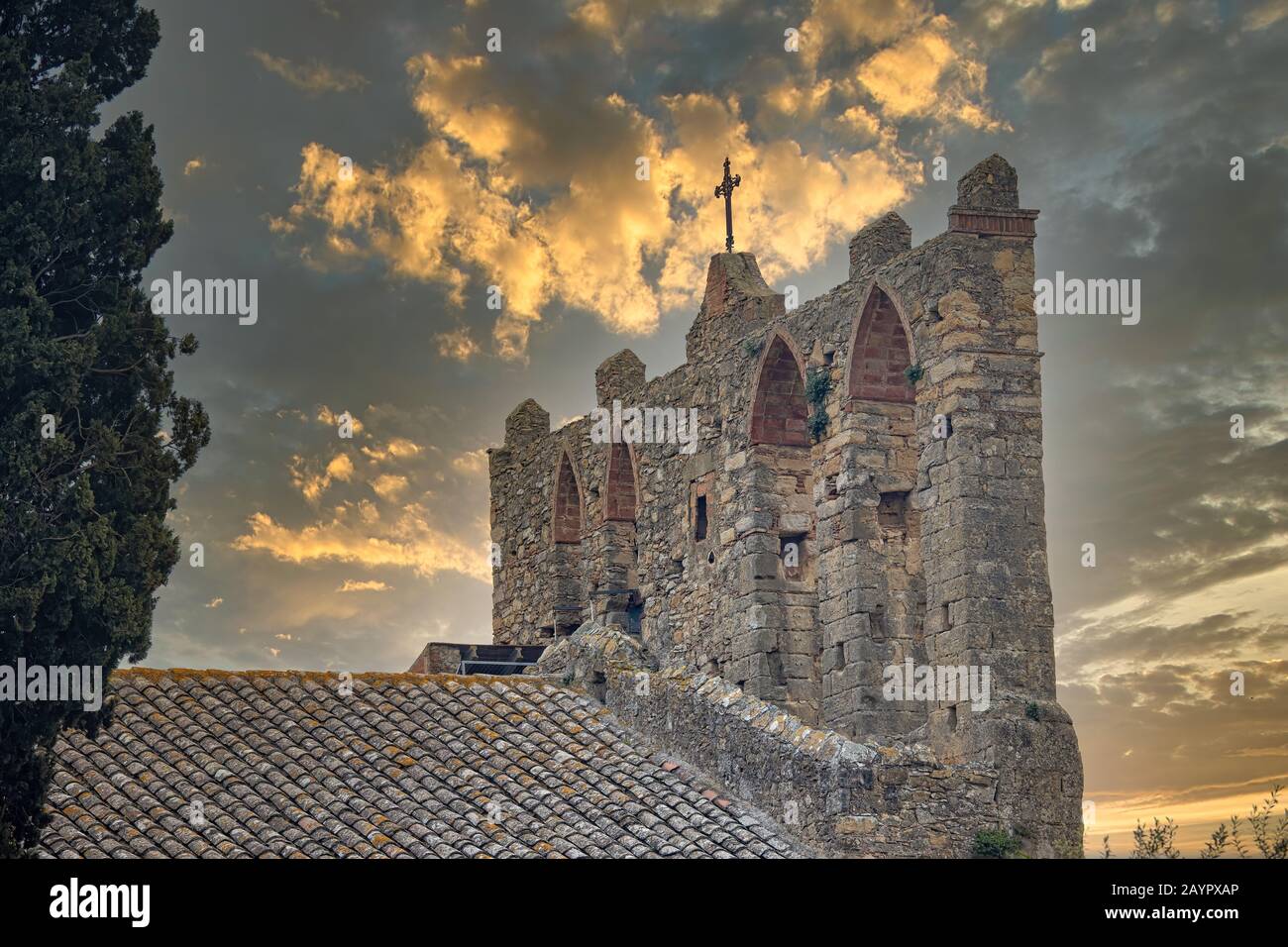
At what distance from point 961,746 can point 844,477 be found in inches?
147

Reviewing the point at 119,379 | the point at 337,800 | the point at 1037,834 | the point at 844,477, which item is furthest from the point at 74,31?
the point at 1037,834

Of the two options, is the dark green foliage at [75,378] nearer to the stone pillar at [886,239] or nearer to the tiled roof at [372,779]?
the tiled roof at [372,779]

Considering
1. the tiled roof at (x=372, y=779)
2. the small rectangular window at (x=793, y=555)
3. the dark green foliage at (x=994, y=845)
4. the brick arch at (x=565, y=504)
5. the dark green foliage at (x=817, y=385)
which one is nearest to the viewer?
Result: the tiled roof at (x=372, y=779)

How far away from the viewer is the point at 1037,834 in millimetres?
17297

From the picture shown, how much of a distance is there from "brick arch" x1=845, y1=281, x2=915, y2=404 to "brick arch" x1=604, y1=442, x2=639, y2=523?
684cm

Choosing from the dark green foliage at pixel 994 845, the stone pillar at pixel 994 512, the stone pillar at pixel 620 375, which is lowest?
the dark green foliage at pixel 994 845

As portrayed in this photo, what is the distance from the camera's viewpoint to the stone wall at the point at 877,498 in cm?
1838

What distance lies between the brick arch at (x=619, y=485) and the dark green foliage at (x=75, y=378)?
41.0 feet

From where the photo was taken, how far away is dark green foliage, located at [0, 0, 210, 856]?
1341 cm

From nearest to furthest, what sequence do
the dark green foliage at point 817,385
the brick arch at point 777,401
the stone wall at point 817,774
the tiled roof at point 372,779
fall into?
1. the tiled roof at point 372,779
2. the stone wall at point 817,774
3. the dark green foliage at point 817,385
4. the brick arch at point 777,401

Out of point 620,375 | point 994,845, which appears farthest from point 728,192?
point 994,845

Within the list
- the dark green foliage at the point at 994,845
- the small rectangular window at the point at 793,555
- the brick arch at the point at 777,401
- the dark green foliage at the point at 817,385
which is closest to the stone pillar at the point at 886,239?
the dark green foliage at the point at 817,385

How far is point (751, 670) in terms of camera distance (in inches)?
856
